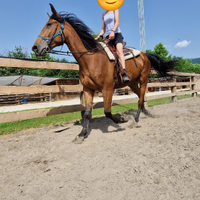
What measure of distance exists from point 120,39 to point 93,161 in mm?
2775

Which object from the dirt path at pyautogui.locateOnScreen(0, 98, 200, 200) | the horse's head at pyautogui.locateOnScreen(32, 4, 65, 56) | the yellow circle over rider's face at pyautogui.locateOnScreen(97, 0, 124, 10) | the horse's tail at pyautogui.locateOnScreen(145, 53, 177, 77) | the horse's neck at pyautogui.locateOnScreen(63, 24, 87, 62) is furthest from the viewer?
the horse's tail at pyautogui.locateOnScreen(145, 53, 177, 77)

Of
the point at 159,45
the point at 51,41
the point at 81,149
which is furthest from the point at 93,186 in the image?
the point at 159,45

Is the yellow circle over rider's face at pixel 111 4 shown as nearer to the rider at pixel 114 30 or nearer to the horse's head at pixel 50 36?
the rider at pixel 114 30

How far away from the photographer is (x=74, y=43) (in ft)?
10.6

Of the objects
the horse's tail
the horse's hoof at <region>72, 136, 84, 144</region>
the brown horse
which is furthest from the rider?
the horse's tail

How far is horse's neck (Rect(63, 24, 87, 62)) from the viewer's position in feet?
10.5

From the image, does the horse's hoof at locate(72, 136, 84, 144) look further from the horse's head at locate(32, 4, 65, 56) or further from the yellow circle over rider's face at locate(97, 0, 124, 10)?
the yellow circle over rider's face at locate(97, 0, 124, 10)

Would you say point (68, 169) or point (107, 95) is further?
point (107, 95)

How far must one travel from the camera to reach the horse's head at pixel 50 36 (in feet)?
9.59

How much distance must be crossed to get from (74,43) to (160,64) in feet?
11.5

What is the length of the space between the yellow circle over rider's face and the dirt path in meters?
2.72

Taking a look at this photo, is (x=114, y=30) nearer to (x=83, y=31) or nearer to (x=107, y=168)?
(x=83, y=31)

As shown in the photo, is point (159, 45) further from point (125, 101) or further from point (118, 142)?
point (118, 142)

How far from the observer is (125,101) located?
5762mm
